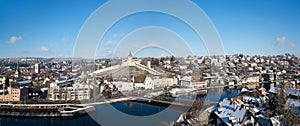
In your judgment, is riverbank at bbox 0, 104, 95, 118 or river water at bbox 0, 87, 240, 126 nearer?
river water at bbox 0, 87, 240, 126

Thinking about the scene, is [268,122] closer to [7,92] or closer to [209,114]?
[209,114]

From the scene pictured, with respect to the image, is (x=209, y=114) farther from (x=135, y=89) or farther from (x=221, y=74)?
(x=221, y=74)

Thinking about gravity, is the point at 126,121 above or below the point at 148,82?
below

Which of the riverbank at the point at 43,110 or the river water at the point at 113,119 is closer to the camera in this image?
the river water at the point at 113,119

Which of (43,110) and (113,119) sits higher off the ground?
(113,119)

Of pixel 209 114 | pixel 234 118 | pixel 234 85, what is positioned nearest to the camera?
pixel 234 118

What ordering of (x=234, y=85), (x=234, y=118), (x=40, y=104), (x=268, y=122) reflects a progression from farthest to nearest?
1. (x=234, y=85)
2. (x=40, y=104)
3. (x=234, y=118)
4. (x=268, y=122)

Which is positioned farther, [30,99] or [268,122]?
[30,99]

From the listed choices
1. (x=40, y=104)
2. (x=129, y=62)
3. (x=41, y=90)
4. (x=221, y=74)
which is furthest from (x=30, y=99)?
(x=221, y=74)

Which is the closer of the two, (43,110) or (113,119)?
(113,119)

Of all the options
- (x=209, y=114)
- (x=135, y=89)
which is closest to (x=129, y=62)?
(x=209, y=114)
